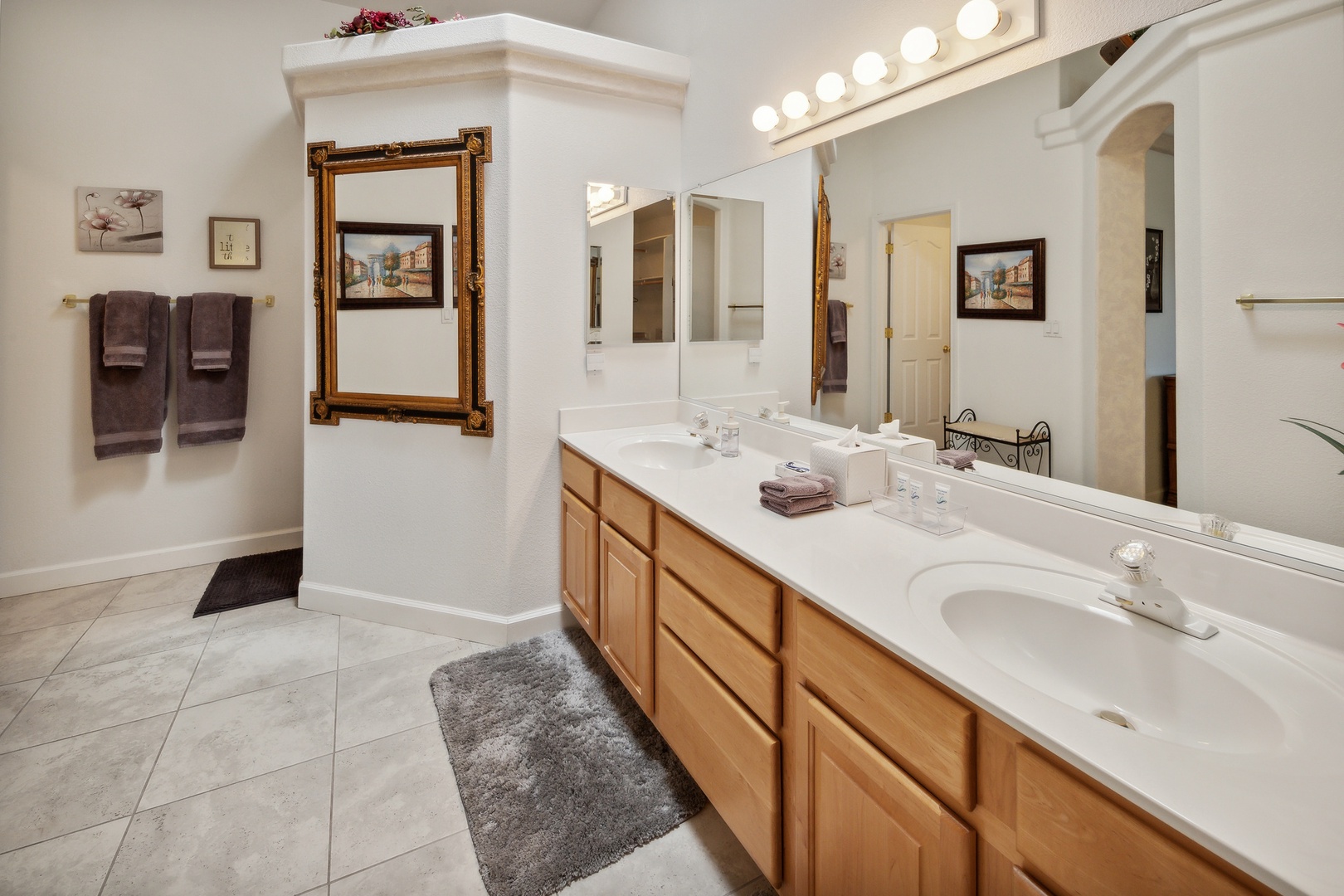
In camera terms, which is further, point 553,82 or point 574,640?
point 574,640

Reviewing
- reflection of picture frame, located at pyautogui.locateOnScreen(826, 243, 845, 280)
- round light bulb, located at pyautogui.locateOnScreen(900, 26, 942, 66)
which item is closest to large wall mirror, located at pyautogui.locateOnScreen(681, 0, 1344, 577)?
round light bulb, located at pyautogui.locateOnScreen(900, 26, 942, 66)

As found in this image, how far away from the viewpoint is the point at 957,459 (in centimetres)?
151

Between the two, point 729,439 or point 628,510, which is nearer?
point 628,510

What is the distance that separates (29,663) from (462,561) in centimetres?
158

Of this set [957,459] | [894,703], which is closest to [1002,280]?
[957,459]

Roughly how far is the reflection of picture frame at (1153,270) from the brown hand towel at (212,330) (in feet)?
11.6

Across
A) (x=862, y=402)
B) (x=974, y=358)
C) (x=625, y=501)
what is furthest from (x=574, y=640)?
(x=974, y=358)

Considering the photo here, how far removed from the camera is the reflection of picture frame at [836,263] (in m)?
1.82

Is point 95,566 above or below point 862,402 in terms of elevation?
below

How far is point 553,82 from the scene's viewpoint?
2.34m

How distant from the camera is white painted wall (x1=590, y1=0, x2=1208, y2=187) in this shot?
1267mm

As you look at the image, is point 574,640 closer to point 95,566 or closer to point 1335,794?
point 1335,794

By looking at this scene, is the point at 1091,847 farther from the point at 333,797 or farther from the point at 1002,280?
the point at 333,797

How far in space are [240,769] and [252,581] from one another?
59.3 inches
